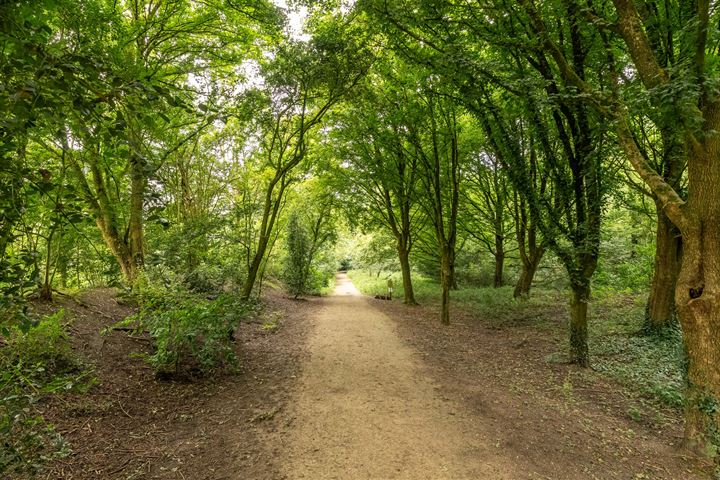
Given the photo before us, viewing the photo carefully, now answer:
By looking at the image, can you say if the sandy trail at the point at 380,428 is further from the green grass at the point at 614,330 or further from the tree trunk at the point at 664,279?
the tree trunk at the point at 664,279

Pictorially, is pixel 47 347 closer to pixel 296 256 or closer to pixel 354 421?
pixel 354 421

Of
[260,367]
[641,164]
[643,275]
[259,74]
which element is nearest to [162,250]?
[260,367]

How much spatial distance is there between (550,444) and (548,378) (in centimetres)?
249

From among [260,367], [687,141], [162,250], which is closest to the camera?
[687,141]

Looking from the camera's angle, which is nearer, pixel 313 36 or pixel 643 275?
pixel 313 36

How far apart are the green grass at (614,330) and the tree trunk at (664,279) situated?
1.14 feet

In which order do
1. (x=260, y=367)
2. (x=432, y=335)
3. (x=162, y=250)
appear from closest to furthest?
(x=260, y=367) < (x=162, y=250) < (x=432, y=335)

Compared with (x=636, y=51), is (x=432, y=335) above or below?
below

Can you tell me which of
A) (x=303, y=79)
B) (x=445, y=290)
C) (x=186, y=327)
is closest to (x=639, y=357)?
(x=445, y=290)

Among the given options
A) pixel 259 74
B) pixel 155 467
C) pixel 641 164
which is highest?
pixel 259 74

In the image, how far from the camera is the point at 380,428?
4.35 metres

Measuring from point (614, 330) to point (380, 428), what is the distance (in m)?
7.59

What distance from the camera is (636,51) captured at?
169 inches

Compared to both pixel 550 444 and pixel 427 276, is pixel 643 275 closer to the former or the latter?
pixel 550 444
